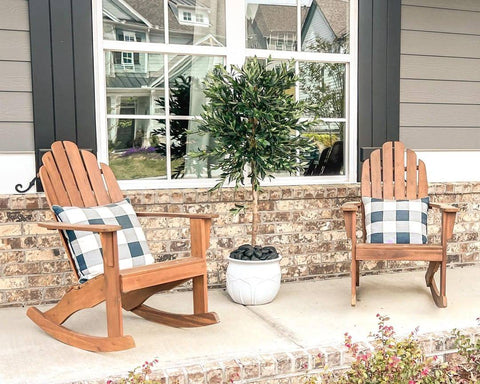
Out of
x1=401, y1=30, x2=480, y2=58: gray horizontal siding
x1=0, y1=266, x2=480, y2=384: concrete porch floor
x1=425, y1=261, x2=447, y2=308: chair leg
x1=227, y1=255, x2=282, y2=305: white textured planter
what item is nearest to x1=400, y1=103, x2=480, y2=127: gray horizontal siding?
x1=401, y1=30, x2=480, y2=58: gray horizontal siding

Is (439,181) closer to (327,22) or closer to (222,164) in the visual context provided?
(327,22)

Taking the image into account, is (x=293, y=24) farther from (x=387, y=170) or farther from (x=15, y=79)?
(x=15, y=79)

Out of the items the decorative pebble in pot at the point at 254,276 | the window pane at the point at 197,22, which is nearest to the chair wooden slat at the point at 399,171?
the decorative pebble in pot at the point at 254,276

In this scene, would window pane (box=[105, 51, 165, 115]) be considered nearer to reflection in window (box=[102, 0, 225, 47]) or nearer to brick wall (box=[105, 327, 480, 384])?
reflection in window (box=[102, 0, 225, 47])

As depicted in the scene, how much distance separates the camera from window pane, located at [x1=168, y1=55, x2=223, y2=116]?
3549 millimetres

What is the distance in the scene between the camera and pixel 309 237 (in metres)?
3.79

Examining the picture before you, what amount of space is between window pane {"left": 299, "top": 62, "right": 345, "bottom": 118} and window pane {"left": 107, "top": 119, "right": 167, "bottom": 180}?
3.84 feet

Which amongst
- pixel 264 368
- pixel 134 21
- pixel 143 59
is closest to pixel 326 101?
pixel 143 59

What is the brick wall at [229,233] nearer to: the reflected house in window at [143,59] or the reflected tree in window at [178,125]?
the reflected tree in window at [178,125]

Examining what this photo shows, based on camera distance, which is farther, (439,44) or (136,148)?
(439,44)

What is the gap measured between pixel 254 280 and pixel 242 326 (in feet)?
1.41

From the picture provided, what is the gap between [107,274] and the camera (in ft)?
7.63

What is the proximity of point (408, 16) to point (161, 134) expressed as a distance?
85.9 inches

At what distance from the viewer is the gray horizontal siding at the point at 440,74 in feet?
13.0
